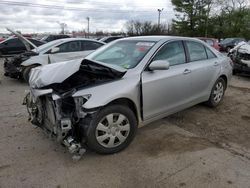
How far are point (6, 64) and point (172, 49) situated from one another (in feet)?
21.5

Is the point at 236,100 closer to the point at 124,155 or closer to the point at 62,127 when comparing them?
the point at 124,155

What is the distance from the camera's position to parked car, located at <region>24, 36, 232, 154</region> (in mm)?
3133

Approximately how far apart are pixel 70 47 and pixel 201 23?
37.4 metres

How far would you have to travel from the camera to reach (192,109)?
210 inches

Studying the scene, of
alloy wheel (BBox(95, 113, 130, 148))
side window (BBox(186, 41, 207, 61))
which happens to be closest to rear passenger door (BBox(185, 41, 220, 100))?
side window (BBox(186, 41, 207, 61))

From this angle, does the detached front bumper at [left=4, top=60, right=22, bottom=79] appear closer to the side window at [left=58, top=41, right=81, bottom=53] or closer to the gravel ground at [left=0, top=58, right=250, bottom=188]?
the side window at [left=58, top=41, right=81, bottom=53]

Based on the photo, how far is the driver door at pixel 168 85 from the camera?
12.1ft

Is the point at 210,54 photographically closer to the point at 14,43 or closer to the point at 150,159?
the point at 150,159

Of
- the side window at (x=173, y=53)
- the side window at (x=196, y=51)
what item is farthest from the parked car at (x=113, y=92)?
the side window at (x=196, y=51)

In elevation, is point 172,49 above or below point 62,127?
above

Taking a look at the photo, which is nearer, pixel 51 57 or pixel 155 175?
pixel 155 175

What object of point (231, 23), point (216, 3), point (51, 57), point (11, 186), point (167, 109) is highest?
point (216, 3)

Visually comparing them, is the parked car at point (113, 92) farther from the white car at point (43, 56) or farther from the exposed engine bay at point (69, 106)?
the white car at point (43, 56)

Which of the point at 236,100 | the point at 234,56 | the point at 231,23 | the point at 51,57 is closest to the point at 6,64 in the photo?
the point at 51,57
